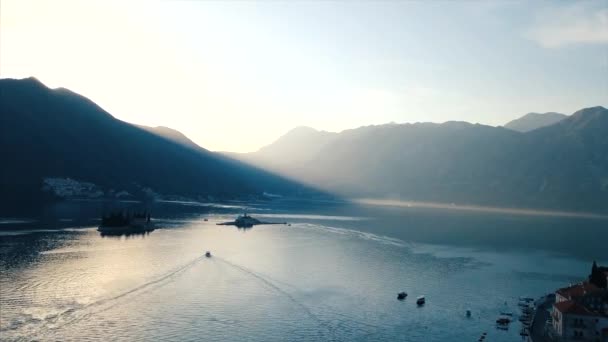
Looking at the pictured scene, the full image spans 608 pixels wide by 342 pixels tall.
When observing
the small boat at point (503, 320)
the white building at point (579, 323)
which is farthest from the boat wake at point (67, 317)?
the white building at point (579, 323)

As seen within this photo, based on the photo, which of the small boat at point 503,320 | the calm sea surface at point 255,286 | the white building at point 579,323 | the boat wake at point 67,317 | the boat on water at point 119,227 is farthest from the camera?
the boat on water at point 119,227

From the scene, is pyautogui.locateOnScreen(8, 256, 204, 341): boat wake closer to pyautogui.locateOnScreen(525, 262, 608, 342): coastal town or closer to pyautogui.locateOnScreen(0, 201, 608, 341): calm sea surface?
pyautogui.locateOnScreen(0, 201, 608, 341): calm sea surface

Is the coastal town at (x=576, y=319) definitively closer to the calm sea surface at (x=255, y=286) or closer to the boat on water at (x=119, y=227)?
the calm sea surface at (x=255, y=286)

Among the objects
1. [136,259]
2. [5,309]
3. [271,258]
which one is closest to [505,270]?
[271,258]

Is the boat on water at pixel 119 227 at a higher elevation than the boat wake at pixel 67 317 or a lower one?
higher

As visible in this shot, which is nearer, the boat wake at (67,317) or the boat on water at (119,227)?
the boat wake at (67,317)

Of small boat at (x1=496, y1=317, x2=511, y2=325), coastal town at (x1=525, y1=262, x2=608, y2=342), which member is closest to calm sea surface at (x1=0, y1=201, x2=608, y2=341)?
small boat at (x1=496, y1=317, x2=511, y2=325)
